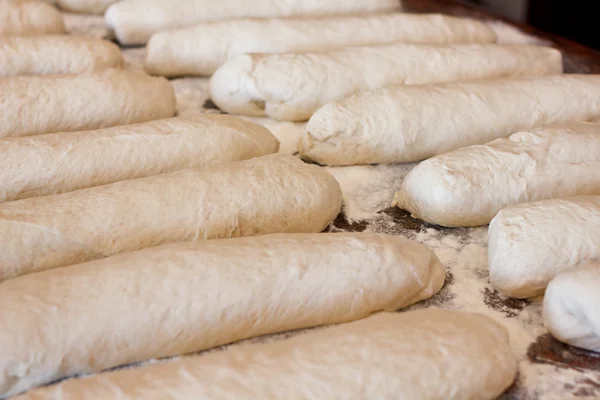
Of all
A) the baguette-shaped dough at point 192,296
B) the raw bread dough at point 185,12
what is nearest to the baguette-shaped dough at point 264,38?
the raw bread dough at point 185,12

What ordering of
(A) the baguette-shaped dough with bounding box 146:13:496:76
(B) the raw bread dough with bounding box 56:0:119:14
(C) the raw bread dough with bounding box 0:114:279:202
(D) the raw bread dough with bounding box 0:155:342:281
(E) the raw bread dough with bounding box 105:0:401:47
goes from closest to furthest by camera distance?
(D) the raw bread dough with bounding box 0:155:342:281 → (C) the raw bread dough with bounding box 0:114:279:202 → (A) the baguette-shaped dough with bounding box 146:13:496:76 → (E) the raw bread dough with bounding box 105:0:401:47 → (B) the raw bread dough with bounding box 56:0:119:14

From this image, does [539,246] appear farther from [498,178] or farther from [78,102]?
[78,102]

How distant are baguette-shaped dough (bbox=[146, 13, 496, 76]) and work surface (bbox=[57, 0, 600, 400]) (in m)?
0.12

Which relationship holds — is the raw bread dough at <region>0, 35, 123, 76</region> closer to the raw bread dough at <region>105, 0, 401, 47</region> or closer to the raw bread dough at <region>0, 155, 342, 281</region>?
the raw bread dough at <region>105, 0, 401, 47</region>

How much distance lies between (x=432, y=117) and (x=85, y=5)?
2049 millimetres

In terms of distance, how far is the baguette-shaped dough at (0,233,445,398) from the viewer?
4.50 ft

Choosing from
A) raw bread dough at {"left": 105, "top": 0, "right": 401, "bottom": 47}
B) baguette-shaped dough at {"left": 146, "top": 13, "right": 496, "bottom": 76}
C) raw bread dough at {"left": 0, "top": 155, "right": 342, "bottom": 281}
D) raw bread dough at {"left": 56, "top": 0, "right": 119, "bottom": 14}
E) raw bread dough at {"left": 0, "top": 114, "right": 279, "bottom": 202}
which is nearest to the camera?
raw bread dough at {"left": 0, "top": 155, "right": 342, "bottom": 281}

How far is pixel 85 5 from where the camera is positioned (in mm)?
3123

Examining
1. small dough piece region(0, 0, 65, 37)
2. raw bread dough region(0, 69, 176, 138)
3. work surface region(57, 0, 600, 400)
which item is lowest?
work surface region(57, 0, 600, 400)

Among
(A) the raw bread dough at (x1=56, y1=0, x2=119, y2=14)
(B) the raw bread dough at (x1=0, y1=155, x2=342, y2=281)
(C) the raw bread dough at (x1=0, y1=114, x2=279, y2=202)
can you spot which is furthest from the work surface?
(A) the raw bread dough at (x1=56, y1=0, x2=119, y2=14)

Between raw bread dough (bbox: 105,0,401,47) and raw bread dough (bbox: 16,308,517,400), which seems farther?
raw bread dough (bbox: 105,0,401,47)

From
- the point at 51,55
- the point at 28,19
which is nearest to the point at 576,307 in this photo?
the point at 51,55

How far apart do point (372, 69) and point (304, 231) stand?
93cm

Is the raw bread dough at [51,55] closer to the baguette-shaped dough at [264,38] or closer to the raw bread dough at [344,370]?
the baguette-shaped dough at [264,38]
